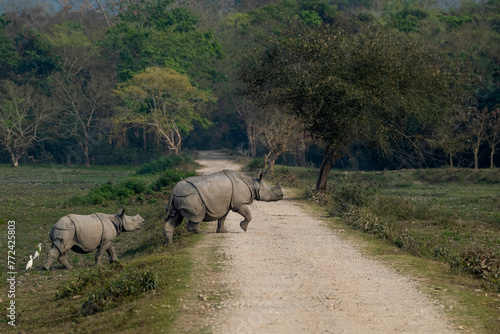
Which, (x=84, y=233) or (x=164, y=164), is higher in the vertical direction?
(x=84, y=233)

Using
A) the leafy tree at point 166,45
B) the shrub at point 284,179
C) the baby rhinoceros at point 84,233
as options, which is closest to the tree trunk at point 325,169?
the shrub at point 284,179

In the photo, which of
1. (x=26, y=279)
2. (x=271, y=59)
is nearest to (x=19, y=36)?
(x=271, y=59)

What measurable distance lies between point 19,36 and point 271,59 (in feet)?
181

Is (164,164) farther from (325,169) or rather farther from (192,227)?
(192,227)

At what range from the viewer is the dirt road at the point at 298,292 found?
10.7m

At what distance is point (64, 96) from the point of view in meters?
67.6

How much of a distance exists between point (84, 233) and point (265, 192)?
4.90m

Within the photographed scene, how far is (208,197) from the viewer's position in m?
17.9

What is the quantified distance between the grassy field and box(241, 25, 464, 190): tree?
9.19 ft

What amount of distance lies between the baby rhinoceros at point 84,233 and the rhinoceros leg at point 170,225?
868mm

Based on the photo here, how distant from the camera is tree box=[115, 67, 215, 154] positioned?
6122 centimetres

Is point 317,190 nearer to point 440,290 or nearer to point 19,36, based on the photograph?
point 440,290

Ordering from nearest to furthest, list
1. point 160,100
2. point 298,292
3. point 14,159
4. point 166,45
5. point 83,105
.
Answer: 1. point 298,292
2. point 160,100
3. point 14,159
4. point 83,105
5. point 166,45

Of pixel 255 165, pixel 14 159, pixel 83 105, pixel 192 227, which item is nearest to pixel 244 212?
pixel 192 227
